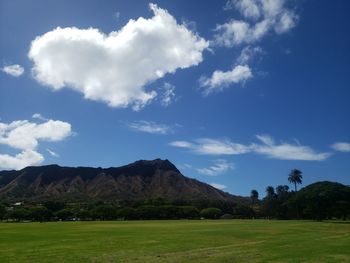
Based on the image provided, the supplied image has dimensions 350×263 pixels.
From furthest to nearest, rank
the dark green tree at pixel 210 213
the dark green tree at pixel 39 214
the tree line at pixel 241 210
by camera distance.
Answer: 1. the dark green tree at pixel 210 213
2. the dark green tree at pixel 39 214
3. the tree line at pixel 241 210

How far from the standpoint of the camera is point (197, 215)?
182 m

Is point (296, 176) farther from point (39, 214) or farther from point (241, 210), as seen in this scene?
point (39, 214)

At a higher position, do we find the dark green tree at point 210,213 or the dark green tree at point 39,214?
the dark green tree at point 210,213

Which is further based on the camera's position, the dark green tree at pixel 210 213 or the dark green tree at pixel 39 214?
the dark green tree at pixel 210 213

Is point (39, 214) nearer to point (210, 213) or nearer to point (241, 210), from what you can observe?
point (210, 213)

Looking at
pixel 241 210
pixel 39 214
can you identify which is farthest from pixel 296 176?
pixel 39 214

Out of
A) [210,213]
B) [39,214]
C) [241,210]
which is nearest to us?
[39,214]

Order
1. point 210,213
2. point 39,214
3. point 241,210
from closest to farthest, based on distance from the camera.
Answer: point 39,214 < point 210,213 < point 241,210

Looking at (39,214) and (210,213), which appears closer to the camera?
(39,214)

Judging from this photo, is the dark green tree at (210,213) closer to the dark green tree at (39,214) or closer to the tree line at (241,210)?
the tree line at (241,210)

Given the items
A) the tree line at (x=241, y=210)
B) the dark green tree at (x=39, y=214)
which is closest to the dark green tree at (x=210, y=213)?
the tree line at (x=241, y=210)

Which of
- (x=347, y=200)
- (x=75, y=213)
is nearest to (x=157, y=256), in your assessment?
(x=347, y=200)

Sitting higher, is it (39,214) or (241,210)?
(241,210)

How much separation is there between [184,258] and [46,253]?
11.7 m
